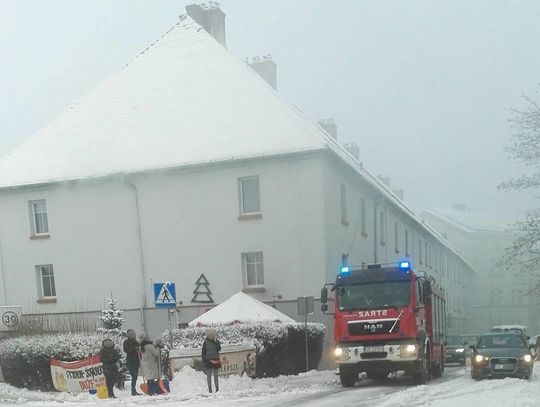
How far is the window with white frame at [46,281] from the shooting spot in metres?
30.4

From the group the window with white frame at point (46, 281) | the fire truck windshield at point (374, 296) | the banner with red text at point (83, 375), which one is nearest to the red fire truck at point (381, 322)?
the fire truck windshield at point (374, 296)

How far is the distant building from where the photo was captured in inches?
3031

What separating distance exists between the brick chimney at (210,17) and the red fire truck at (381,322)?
1924 cm

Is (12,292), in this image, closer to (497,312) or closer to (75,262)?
(75,262)

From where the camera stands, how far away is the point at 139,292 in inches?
1120

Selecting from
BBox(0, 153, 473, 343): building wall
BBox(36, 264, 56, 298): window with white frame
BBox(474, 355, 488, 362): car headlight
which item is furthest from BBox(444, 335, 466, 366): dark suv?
BBox(36, 264, 56, 298): window with white frame

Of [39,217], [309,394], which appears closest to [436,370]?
[309,394]

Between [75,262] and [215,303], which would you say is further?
[75,262]

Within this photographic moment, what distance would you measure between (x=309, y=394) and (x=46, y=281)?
63.3 feet

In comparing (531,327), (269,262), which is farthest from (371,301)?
(531,327)

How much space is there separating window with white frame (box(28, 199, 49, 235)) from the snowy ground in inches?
545

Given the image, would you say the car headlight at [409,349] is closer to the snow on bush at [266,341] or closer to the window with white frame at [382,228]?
the snow on bush at [266,341]

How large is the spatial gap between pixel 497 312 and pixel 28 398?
7165 centimetres

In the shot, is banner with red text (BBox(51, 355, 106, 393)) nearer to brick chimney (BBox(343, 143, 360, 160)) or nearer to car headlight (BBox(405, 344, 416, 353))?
car headlight (BBox(405, 344, 416, 353))
